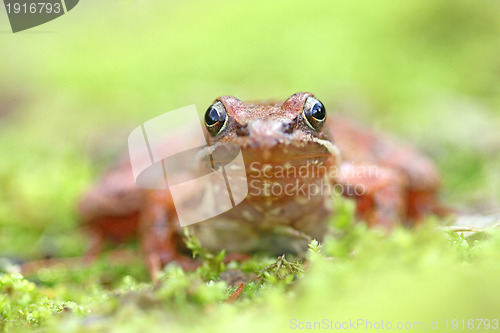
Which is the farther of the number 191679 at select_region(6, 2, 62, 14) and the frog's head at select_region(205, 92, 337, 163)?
the number 191679 at select_region(6, 2, 62, 14)

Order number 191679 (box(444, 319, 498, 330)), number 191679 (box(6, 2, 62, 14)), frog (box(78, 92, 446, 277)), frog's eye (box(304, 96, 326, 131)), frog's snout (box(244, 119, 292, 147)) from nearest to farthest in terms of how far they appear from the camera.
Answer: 1. number 191679 (box(444, 319, 498, 330))
2. frog's snout (box(244, 119, 292, 147))
3. frog (box(78, 92, 446, 277))
4. frog's eye (box(304, 96, 326, 131))
5. number 191679 (box(6, 2, 62, 14))

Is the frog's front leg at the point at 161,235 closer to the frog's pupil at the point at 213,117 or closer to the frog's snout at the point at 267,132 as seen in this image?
the frog's pupil at the point at 213,117

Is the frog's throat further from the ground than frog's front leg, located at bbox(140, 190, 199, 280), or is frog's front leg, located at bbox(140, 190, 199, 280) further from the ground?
the frog's throat

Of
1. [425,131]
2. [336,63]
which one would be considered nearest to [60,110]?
[336,63]

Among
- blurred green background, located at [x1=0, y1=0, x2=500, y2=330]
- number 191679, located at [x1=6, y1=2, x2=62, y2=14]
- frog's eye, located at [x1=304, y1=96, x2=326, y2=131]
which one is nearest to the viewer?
frog's eye, located at [x1=304, y1=96, x2=326, y2=131]

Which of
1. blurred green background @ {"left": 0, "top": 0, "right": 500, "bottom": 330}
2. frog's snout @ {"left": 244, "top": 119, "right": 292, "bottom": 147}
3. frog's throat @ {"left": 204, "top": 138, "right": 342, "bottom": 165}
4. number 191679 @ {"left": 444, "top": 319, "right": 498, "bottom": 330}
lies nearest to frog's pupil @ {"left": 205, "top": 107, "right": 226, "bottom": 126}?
frog's throat @ {"left": 204, "top": 138, "right": 342, "bottom": 165}

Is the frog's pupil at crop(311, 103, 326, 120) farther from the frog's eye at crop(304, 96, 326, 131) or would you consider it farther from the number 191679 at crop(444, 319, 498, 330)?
the number 191679 at crop(444, 319, 498, 330)

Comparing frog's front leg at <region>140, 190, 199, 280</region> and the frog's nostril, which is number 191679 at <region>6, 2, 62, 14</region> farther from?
the frog's nostril

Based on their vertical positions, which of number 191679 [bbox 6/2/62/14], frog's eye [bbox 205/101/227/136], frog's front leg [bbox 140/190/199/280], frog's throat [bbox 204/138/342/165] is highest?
number 191679 [bbox 6/2/62/14]

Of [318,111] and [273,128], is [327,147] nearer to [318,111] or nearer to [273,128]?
[318,111]
